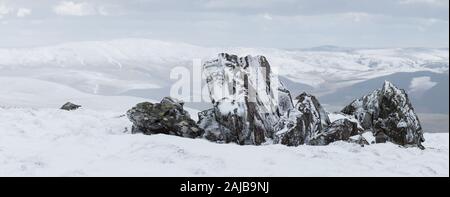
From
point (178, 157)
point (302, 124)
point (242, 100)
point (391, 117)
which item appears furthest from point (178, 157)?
point (391, 117)

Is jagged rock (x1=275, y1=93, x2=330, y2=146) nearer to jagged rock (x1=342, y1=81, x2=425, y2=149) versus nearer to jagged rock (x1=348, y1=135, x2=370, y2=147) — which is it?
jagged rock (x1=348, y1=135, x2=370, y2=147)

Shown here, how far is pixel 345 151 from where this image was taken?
22078 millimetres

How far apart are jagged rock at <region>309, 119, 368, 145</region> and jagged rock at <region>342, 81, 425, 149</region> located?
1.46 meters

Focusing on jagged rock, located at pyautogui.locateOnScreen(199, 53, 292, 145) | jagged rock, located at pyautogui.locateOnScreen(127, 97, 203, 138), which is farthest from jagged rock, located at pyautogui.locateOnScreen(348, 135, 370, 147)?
jagged rock, located at pyautogui.locateOnScreen(127, 97, 203, 138)

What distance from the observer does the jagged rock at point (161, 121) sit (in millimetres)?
24609

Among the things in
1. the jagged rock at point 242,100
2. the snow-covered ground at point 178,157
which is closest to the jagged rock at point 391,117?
the snow-covered ground at point 178,157

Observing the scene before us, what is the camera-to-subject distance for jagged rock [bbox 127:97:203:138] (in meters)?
24.6

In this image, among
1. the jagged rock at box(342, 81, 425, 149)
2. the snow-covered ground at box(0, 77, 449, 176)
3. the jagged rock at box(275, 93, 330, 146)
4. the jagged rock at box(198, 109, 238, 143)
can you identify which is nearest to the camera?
the snow-covered ground at box(0, 77, 449, 176)

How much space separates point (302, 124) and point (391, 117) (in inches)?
226

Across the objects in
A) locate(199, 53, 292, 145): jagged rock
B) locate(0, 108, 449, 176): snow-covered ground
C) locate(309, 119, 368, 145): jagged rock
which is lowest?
locate(0, 108, 449, 176): snow-covered ground

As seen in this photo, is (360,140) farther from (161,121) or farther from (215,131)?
(161,121)
